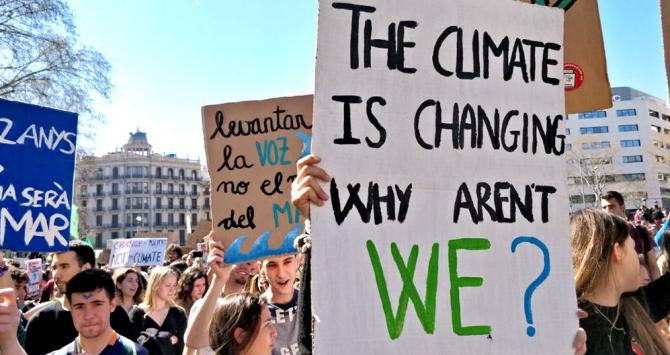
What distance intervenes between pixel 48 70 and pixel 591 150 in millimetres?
69191

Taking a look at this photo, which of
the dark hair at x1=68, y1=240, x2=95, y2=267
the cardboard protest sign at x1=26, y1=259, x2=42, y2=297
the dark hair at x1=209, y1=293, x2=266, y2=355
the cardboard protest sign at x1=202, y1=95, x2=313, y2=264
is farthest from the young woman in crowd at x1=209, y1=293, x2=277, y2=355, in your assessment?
the cardboard protest sign at x1=26, y1=259, x2=42, y2=297

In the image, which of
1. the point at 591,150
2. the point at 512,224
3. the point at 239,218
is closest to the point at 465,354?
the point at 512,224

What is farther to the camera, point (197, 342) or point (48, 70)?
point (48, 70)

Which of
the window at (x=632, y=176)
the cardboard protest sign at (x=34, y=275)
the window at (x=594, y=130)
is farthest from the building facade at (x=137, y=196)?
the cardboard protest sign at (x=34, y=275)

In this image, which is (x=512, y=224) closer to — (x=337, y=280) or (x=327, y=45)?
(x=337, y=280)

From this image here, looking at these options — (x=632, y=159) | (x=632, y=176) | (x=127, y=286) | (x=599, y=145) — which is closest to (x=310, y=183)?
(x=127, y=286)

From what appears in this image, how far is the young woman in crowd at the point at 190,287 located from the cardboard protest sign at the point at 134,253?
8828mm

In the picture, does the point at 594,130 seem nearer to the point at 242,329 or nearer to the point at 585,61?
the point at 585,61

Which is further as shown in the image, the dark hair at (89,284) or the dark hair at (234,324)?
the dark hair at (89,284)

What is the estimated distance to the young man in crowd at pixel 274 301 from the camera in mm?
3260

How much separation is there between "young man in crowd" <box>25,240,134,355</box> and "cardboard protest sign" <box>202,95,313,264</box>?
4.14ft

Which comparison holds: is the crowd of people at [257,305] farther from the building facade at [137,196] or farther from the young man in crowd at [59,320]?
the building facade at [137,196]

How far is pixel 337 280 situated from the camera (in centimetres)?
165

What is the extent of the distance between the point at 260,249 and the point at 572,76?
6.02 ft
